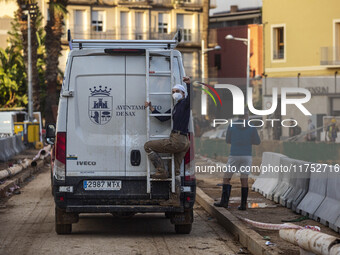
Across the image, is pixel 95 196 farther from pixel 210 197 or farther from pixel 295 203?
pixel 210 197

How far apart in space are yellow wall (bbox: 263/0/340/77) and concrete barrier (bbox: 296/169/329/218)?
38618mm

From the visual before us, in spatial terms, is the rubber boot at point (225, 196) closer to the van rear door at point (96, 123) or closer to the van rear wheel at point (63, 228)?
Answer: the van rear wheel at point (63, 228)

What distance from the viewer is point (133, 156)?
11172 millimetres

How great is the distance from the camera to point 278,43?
54.5 metres

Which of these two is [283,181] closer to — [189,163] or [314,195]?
[314,195]

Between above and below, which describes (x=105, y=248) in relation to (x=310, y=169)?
below

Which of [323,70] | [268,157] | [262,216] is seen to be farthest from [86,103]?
[323,70]

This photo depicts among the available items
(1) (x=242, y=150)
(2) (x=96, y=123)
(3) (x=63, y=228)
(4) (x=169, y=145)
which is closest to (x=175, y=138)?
(4) (x=169, y=145)

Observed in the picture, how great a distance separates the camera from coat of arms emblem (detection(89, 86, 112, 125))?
36.6ft

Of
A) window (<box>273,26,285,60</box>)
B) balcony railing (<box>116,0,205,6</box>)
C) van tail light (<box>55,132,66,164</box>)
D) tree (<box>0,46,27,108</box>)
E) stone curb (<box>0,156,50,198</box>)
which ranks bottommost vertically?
stone curb (<box>0,156,50,198</box>)

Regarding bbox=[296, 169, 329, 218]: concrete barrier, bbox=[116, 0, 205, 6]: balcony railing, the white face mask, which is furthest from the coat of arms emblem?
bbox=[116, 0, 205, 6]: balcony railing

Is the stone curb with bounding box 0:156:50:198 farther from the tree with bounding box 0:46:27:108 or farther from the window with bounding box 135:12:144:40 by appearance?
the window with bounding box 135:12:144:40

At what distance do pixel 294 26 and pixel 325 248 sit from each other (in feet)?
149

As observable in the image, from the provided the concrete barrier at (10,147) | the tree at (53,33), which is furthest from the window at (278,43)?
the concrete barrier at (10,147)
